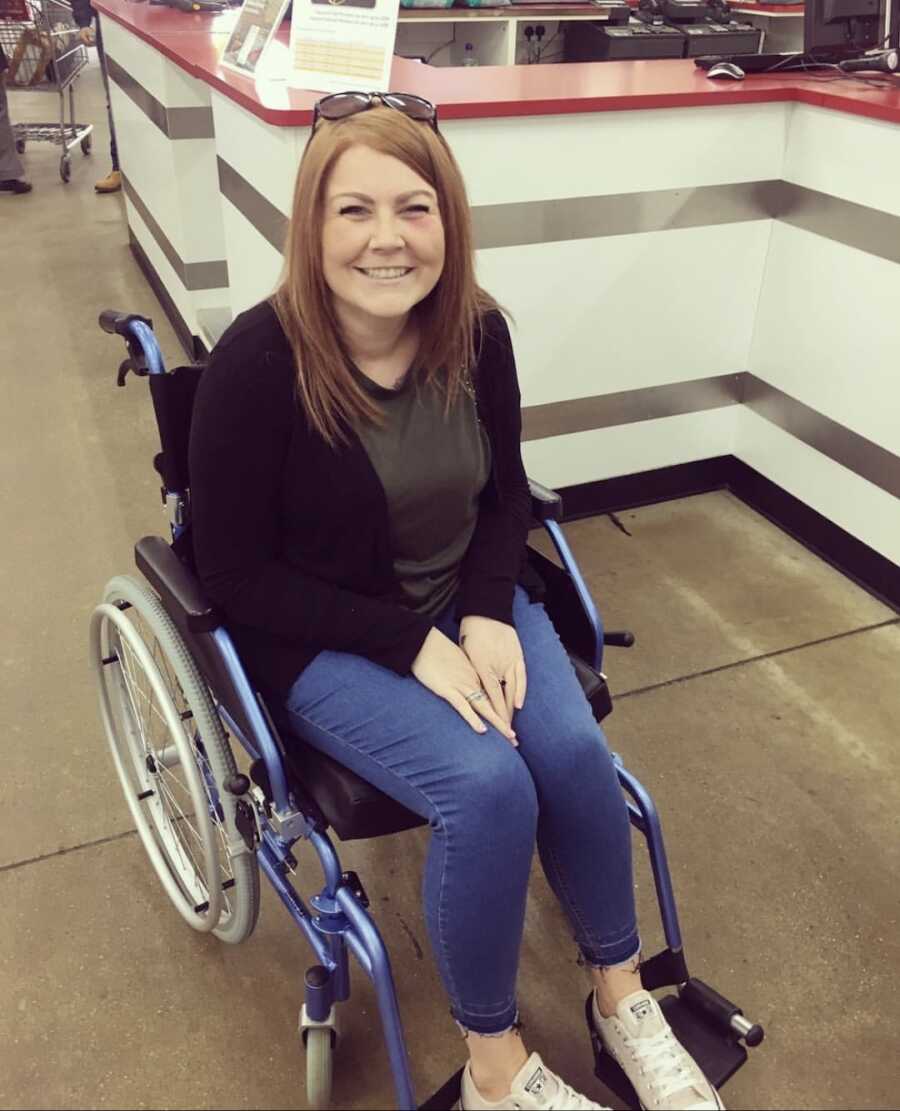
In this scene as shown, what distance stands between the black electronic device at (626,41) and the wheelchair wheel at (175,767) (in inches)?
154

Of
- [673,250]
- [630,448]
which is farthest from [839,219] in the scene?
[630,448]

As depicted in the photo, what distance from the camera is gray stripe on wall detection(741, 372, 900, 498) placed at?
227 cm

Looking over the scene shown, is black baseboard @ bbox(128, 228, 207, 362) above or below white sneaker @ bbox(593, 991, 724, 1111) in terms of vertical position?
above

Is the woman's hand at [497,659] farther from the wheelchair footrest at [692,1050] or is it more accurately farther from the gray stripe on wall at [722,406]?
the gray stripe on wall at [722,406]

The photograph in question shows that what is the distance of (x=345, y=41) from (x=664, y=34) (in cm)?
310

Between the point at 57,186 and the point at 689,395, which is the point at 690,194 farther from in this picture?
the point at 57,186

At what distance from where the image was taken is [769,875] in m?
1.66

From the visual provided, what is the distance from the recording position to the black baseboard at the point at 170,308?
3394 mm

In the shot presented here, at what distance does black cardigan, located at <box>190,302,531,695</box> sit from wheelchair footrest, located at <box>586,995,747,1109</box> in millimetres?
539

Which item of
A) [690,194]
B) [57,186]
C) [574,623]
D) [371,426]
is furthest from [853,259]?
[57,186]

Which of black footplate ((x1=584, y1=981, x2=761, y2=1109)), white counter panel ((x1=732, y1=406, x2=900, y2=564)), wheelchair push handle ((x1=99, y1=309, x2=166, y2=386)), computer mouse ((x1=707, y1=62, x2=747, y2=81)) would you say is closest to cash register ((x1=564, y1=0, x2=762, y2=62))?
computer mouse ((x1=707, y1=62, x2=747, y2=81))

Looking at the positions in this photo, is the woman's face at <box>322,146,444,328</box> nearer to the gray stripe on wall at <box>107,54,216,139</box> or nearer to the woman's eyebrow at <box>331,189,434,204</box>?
the woman's eyebrow at <box>331,189,434,204</box>

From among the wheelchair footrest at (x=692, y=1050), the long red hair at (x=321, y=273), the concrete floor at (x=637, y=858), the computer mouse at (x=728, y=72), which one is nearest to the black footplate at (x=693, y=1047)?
the wheelchair footrest at (x=692, y=1050)

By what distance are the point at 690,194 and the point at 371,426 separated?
140 centimetres
